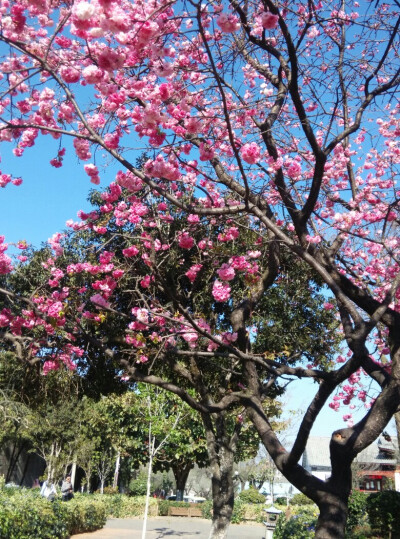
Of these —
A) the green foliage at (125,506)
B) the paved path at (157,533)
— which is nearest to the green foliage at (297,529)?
the paved path at (157,533)

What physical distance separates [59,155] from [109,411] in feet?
68.3

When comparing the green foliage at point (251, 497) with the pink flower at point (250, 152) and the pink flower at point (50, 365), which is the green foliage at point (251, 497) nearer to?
the pink flower at point (50, 365)

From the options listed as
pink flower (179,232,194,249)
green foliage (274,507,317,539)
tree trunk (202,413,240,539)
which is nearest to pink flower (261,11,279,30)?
pink flower (179,232,194,249)

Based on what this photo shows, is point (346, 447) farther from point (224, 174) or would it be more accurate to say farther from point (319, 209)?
point (319, 209)

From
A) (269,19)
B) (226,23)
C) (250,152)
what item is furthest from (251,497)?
(226,23)

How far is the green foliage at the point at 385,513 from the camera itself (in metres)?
10.7

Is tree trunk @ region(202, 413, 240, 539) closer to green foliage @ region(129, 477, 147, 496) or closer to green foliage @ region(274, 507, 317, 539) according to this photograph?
green foliage @ region(274, 507, 317, 539)

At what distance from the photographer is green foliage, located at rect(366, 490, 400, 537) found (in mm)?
10734

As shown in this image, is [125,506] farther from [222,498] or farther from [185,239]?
[185,239]

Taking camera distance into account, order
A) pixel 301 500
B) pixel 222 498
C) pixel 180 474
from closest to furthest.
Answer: pixel 222 498
pixel 180 474
pixel 301 500

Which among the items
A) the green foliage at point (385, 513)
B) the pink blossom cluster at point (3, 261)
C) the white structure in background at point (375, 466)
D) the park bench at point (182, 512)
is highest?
the pink blossom cluster at point (3, 261)

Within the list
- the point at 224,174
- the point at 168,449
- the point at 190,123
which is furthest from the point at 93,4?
the point at 168,449

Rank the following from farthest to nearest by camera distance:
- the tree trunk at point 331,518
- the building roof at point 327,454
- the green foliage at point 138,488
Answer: the building roof at point 327,454
the green foliage at point 138,488
the tree trunk at point 331,518

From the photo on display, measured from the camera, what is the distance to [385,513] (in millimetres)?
10891
